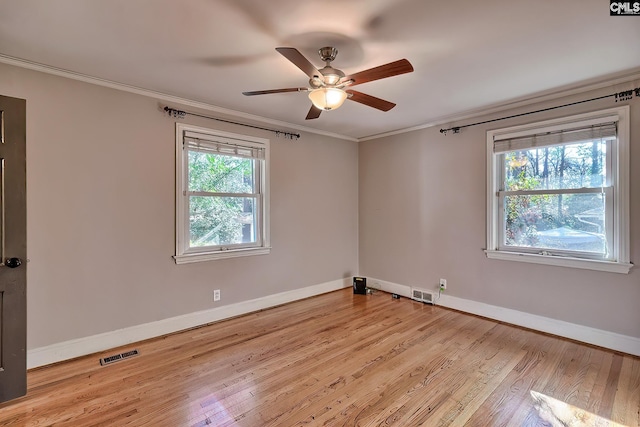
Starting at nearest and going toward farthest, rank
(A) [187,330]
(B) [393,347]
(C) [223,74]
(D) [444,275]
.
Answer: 1. (C) [223,74]
2. (B) [393,347]
3. (A) [187,330]
4. (D) [444,275]

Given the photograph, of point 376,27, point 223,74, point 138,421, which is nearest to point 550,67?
point 376,27

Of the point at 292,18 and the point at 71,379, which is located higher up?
the point at 292,18

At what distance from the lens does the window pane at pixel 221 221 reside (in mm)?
3418

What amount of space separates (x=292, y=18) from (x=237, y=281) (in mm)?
2891

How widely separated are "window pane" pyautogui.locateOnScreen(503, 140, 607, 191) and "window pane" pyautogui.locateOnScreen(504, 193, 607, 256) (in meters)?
0.13

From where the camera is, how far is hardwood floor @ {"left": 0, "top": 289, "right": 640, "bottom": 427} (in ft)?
6.32

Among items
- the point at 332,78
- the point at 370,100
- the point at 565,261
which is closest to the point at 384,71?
the point at 332,78

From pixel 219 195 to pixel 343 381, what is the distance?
2.39 m

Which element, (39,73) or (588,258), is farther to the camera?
(588,258)

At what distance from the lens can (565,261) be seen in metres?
3.06

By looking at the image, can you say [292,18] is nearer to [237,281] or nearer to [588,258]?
[237,281]

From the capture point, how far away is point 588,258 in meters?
2.96

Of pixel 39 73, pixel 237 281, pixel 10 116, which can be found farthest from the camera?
pixel 237 281

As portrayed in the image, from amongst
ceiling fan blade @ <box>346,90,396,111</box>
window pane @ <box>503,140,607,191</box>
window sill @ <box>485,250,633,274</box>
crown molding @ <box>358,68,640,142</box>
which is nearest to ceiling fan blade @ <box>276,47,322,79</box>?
ceiling fan blade @ <box>346,90,396,111</box>
